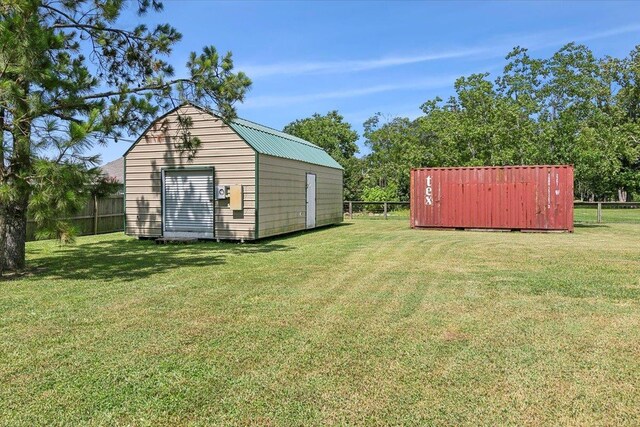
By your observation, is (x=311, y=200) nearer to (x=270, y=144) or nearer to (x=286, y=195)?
(x=286, y=195)

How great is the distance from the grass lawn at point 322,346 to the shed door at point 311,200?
7908 millimetres

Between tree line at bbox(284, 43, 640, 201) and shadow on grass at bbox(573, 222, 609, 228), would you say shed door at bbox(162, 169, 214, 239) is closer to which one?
shadow on grass at bbox(573, 222, 609, 228)

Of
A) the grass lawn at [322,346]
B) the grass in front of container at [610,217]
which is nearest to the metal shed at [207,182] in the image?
the grass lawn at [322,346]

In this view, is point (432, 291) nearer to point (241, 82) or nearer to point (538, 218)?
point (241, 82)

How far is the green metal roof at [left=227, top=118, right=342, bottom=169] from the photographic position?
11589 millimetres

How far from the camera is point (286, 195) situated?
43.1 feet

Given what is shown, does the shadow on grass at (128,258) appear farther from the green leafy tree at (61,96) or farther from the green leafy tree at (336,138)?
the green leafy tree at (336,138)

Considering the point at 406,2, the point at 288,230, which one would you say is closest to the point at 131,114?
the point at 288,230

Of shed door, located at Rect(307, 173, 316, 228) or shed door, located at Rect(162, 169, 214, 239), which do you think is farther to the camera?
shed door, located at Rect(307, 173, 316, 228)

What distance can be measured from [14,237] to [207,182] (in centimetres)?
503

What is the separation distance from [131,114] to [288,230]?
259 inches

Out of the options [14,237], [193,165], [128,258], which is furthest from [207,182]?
[14,237]

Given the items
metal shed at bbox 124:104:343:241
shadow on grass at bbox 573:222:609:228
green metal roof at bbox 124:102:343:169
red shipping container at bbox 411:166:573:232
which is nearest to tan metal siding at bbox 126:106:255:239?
metal shed at bbox 124:104:343:241

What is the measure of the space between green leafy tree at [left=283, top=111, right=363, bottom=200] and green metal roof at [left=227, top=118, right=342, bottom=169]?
14.9m
